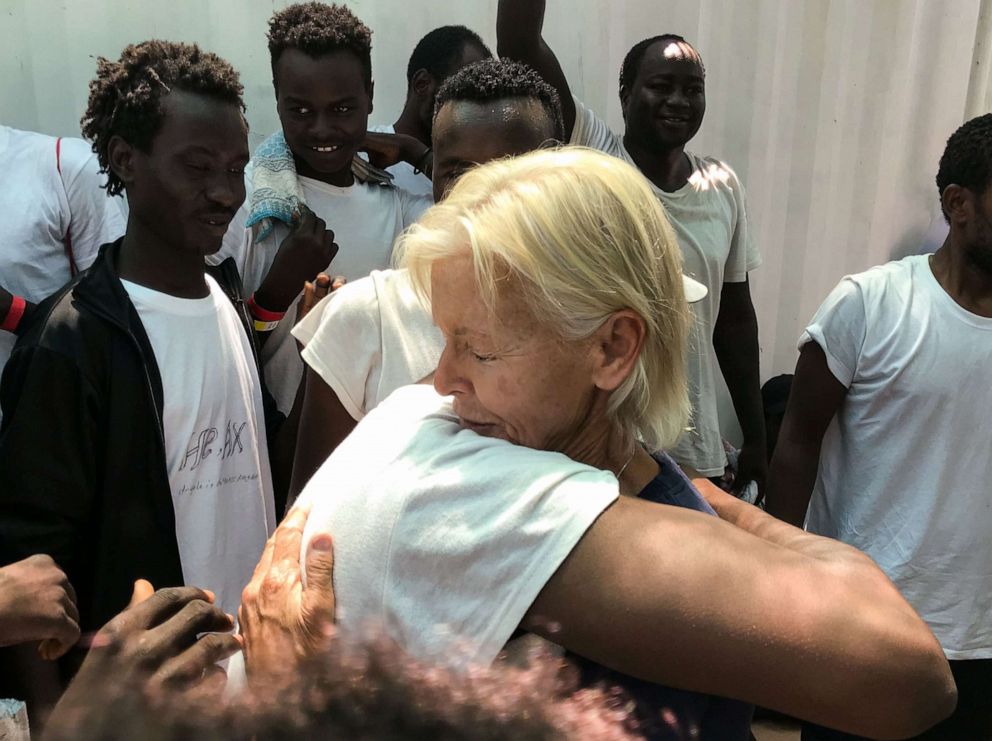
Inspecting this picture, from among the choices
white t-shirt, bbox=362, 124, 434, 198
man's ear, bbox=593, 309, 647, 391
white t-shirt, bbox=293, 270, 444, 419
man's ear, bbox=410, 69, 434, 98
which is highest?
man's ear, bbox=410, 69, 434, 98

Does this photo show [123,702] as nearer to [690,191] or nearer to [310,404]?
[310,404]

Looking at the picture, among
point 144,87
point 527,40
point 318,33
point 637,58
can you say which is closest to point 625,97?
point 637,58

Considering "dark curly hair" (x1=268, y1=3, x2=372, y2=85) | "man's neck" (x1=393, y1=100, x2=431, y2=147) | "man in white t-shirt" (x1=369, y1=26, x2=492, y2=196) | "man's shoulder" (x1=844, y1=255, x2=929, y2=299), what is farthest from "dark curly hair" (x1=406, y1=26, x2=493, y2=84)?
"man's shoulder" (x1=844, y1=255, x2=929, y2=299)

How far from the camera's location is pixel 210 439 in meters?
1.96

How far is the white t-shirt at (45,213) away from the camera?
2.44m

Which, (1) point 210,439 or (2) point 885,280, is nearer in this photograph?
(1) point 210,439

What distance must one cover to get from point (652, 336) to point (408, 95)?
2.36 m

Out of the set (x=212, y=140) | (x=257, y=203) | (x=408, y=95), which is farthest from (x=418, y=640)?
(x=408, y=95)

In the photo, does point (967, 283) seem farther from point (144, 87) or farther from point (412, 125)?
point (144, 87)

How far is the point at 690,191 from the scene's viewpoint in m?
2.97

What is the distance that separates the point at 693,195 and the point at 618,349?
201 centimetres

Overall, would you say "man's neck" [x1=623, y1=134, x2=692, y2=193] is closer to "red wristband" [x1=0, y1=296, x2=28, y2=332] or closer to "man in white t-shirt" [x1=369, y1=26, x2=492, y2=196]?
"man in white t-shirt" [x1=369, y1=26, x2=492, y2=196]

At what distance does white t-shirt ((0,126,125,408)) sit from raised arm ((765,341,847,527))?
1.92m

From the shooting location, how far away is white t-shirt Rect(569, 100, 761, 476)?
286 centimetres
